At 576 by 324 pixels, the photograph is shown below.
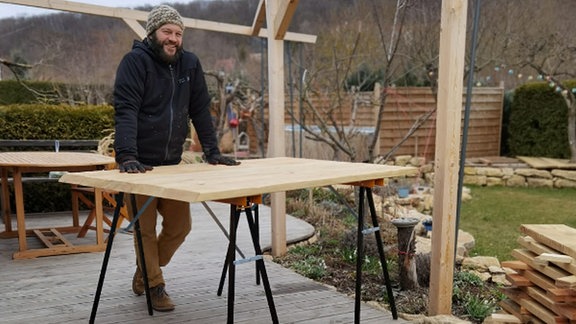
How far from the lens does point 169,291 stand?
3223 millimetres

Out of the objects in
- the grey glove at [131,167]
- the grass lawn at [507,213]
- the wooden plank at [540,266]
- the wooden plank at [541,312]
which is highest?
the grey glove at [131,167]

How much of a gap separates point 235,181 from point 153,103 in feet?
2.85

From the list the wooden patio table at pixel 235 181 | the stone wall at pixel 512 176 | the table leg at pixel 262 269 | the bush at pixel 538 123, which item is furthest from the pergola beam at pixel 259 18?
the bush at pixel 538 123

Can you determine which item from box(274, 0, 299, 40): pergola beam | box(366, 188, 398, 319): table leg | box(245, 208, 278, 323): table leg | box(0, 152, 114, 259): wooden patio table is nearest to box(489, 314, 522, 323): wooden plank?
box(366, 188, 398, 319): table leg

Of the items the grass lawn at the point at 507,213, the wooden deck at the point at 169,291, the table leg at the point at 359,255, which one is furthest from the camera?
the grass lawn at the point at 507,213

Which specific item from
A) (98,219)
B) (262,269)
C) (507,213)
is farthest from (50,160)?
(507,213)

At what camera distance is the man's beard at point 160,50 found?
2.67m

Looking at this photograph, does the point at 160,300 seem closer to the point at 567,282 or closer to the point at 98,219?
the point at 98,219

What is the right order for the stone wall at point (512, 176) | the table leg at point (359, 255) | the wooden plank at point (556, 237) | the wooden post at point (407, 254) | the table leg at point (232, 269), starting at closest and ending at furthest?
the table leg at point (232, 269) → the wooden plank at point (556, 237) → the table leg at point (359, 255) → the wooden post at point (407, 254) → the stone wall at point (512, 176)

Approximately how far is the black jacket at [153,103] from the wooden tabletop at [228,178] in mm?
167

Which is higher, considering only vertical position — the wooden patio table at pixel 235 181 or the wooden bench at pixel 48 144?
the wooden patio table at pixel 235 181

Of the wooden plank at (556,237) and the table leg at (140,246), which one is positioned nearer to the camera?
the wooden plank at (556,237)

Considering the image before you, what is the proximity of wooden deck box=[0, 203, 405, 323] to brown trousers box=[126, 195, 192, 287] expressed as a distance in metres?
0.25

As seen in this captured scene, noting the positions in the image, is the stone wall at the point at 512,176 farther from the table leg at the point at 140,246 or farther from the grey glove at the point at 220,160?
the table leg at the point at 140,246
